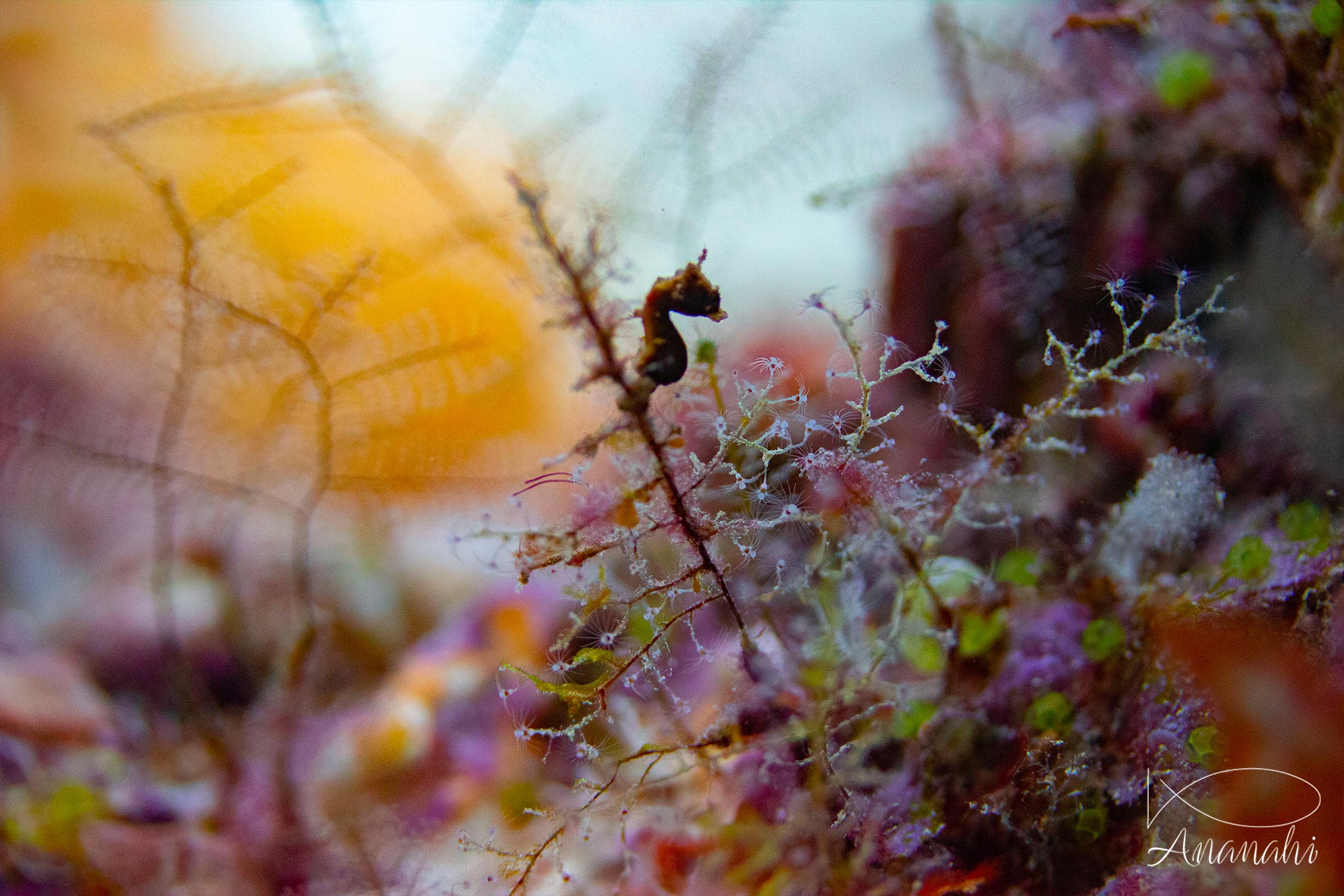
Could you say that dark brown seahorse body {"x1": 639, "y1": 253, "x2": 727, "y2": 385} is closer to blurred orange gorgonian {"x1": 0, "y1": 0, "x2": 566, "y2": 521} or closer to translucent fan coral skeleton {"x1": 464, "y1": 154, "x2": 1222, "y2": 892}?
translucent fan coral skeleton {"x1": 464, "y1": 154, "x2": 1222, "y2": 892}

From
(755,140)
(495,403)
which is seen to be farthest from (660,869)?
(755,140)

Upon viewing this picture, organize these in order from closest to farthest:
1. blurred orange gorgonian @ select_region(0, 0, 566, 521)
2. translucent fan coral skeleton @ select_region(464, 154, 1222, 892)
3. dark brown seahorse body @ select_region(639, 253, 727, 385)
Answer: dark brown seahorse body @ select_region(639, 253, 727, 385), translucent fan coral skeleton @ select_region(464, 154, 1222, 892), blurred orange gorgonian @ select_region(0, 0, 566, 521)

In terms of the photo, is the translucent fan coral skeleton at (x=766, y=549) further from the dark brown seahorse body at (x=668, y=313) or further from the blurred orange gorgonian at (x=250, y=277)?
the blurred orange gorgonian at (x=250, y=277)

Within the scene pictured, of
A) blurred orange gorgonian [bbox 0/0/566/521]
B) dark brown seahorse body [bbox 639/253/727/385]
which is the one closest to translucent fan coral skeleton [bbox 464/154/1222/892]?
dark brown seahorse body [bbox 639/253/727/385]

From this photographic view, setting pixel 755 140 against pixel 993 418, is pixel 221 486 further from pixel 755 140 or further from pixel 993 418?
pixel 993 418

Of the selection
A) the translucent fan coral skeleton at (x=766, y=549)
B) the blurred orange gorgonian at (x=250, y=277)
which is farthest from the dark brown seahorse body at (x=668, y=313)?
the blurred orange gorgonian at (x=250, y=277)
